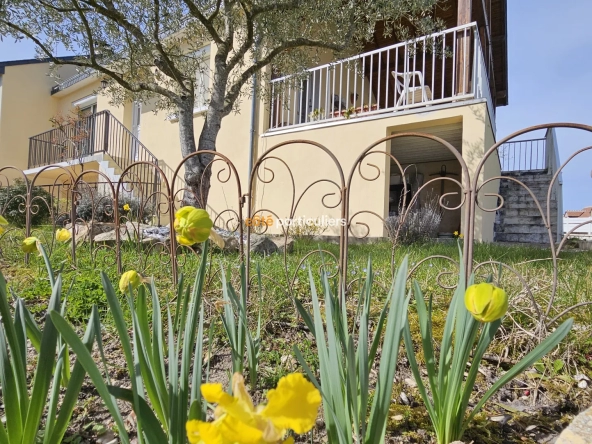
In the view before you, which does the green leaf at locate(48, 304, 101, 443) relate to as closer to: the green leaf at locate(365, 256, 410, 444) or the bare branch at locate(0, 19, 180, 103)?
the green leaf at locate(365, 256, 410, 444)

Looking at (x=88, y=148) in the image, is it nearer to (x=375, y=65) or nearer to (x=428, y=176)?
(x=375, y=65)

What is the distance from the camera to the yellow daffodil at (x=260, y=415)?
11.6 inches

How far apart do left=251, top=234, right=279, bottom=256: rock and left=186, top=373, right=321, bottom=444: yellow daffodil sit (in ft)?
11.9

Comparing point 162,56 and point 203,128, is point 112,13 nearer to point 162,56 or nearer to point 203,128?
point 162,56

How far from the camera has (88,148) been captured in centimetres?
1079

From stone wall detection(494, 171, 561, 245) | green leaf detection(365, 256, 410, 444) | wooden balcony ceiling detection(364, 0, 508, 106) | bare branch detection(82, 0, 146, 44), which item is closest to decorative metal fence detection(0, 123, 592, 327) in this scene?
green leaf detection(365, 256, 410, 444)

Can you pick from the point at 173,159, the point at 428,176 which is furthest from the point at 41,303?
the point at 428,176

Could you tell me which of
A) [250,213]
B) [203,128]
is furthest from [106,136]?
[250,213]

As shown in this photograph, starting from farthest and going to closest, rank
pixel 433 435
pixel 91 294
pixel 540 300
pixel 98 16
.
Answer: pixel 98 16 < pixel 91 294 < pixel 540 300 < pixel 433 435

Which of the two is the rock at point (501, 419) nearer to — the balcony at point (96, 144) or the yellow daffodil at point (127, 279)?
the yellow daffodil at point (127, 279)

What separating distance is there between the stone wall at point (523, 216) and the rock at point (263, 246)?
5.86m

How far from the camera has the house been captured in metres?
5.83

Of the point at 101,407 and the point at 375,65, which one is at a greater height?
the point at 375,65

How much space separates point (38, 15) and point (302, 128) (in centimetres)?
459
